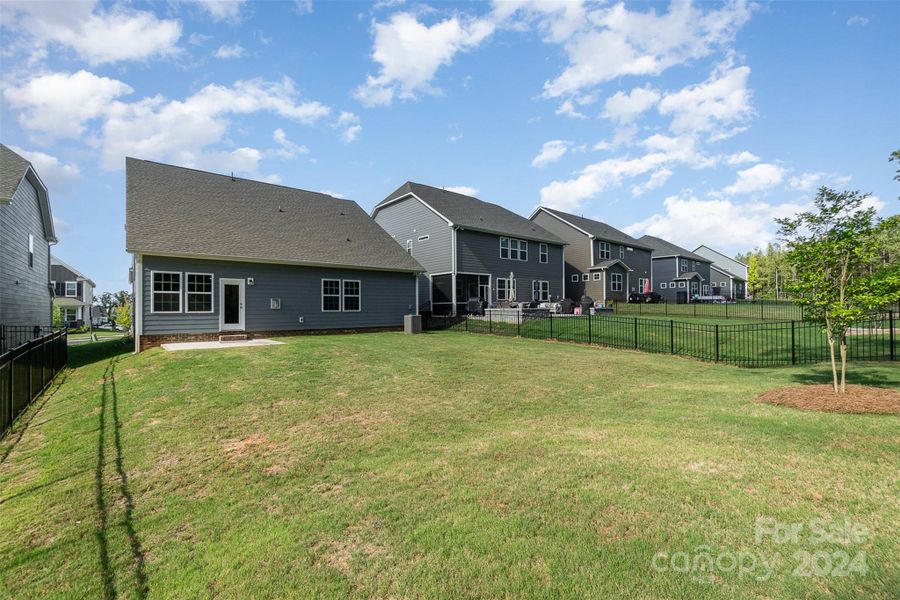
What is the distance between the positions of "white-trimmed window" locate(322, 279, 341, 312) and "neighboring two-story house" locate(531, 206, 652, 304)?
21.1 meters

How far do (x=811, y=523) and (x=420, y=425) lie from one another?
4291 millimetres

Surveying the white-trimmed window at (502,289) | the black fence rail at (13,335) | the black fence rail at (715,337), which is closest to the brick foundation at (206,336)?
the black fence rail at (13,335)

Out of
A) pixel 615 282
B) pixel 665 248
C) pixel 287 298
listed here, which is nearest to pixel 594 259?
pixel 615 282

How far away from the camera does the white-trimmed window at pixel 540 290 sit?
29531 mm

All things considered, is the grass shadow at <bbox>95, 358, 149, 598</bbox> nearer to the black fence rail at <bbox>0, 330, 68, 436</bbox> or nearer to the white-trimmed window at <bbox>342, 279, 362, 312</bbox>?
the black fence rail at <bbox>0, 330, 68, 436</bbox>

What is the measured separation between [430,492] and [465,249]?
72.7 feet

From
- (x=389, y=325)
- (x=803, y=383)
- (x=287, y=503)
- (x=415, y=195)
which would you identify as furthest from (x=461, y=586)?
(x=415, y=195)

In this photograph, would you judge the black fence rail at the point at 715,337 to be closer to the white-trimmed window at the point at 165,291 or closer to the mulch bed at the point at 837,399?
the mulch bed at the point at 837,399

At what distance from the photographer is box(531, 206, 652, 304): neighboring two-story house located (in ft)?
112

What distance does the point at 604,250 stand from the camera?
35.6 m

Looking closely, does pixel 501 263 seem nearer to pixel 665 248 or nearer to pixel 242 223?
pixel 242 223

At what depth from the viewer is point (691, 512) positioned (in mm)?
3521

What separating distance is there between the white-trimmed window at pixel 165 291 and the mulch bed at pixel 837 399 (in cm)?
1697

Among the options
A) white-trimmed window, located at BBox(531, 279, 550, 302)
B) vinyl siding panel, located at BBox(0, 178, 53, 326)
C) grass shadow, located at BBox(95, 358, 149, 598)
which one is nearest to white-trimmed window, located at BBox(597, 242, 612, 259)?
white-trimmed window, located at BBox(531, 279, 550, 302)
